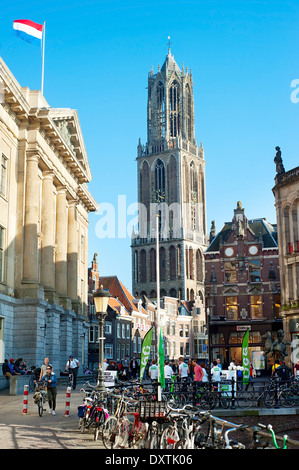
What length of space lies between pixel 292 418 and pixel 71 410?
29.4 ft

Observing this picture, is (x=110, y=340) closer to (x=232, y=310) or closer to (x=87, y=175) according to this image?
(x=232, y=310)

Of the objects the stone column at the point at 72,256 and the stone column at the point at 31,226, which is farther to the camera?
the stone column at the point at 72,256

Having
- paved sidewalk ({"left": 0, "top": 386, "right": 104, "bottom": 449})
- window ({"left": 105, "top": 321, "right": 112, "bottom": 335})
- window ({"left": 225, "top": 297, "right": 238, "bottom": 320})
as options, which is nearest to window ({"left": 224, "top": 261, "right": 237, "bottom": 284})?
window ({"left": 225, "top": 297, "right": 238, "bottom": 320})

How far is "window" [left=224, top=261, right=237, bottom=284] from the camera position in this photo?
7006 cm

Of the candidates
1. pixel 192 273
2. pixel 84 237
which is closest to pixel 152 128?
pixel 192 273

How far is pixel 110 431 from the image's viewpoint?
14.7 meters

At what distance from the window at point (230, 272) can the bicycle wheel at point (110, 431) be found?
56123 millimetres

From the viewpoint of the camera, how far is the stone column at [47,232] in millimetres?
43688

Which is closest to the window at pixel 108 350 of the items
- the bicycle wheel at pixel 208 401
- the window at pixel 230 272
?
the window at pixel 230 272

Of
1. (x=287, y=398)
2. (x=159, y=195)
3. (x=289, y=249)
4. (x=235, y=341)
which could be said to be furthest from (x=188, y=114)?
(x=287, y=398)

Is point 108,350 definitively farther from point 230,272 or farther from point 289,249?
point 289,249

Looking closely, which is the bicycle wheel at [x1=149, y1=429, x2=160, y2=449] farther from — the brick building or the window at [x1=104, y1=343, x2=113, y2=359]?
the window at [x1=104, y1=343, x2=113, y2=359]

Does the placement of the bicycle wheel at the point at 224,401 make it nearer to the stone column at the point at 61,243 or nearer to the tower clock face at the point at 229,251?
the stone column at the point at 61,243
